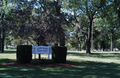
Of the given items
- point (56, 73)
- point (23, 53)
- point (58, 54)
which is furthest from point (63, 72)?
point (23, 53)

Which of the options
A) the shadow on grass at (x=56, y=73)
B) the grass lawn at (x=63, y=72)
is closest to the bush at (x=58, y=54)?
the grass lawn at (x=63, y=72)

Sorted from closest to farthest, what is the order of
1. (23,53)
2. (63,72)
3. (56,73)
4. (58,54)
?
1. (56,73)
2. (63,72)
3. (23,53)
4. (58,54)

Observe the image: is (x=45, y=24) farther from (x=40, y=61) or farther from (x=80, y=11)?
(x=80, y=11)

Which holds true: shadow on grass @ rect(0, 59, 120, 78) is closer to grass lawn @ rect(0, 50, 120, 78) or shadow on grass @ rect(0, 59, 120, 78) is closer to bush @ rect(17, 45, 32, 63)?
grass lawn @ rect(0, 50, 120, 78)

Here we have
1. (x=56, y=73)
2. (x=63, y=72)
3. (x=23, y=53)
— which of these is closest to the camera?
(x=56, y=73)

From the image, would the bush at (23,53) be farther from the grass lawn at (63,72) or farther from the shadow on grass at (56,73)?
the shadow on grass at (56,73)

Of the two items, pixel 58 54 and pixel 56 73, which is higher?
pixel 58 54

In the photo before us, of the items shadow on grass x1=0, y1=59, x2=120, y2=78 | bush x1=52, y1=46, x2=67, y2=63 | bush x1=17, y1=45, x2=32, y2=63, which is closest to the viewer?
shadow on grass x1=0, y1=59, x2=120, y2=78

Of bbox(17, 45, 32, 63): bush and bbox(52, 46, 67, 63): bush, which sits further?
bbox(52, 46, 67, 63): bush

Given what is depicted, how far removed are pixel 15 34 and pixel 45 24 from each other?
87.9 inches

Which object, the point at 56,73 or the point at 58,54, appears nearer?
the point at 56,73

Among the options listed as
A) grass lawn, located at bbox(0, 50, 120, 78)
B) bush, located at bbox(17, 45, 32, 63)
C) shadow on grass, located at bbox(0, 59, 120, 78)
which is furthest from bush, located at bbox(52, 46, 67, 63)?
shadow on grass, located at bbox(0, 59, 120, 78)

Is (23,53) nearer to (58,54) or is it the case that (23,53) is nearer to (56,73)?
(58,54)

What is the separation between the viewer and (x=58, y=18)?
37.8 ft
